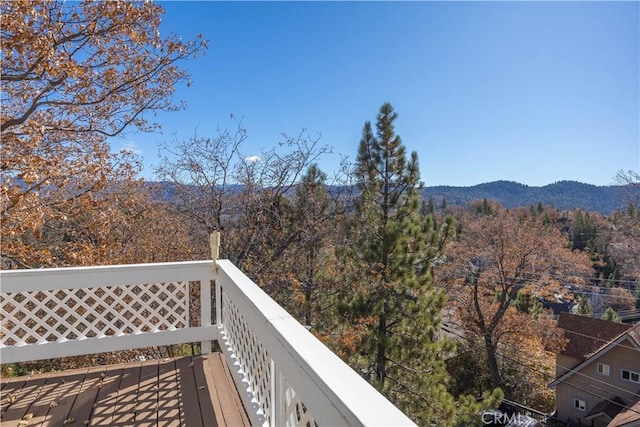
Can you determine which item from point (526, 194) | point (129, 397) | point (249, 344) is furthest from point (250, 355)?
point (526, 194)

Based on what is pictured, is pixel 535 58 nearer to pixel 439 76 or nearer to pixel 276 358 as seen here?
pixel 439 76

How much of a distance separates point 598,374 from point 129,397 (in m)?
12.3

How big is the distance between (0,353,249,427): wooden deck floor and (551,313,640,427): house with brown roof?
10.1 metres

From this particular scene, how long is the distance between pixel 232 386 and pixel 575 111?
14.9m

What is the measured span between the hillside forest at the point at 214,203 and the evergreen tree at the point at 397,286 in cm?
3

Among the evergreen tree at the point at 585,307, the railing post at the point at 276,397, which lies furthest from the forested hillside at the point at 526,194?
the railing post at the point at 276,397

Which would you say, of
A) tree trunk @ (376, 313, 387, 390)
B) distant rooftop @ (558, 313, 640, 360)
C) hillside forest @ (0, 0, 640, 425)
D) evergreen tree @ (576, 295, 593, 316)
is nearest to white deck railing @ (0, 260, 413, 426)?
hillside forest @ (0, 0, 640, 425)

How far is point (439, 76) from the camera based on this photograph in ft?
38.3

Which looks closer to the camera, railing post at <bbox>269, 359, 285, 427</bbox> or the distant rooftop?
railing post at <bbox>269, 359, 285, 427</bbox>

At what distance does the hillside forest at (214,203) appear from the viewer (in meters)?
4.45

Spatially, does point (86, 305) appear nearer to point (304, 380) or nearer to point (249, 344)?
point (249, 344)

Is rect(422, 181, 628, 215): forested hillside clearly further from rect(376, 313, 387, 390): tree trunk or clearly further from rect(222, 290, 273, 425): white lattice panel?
rect(222, 290, 273, 425): white lattice panel

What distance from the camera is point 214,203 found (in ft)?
23.9

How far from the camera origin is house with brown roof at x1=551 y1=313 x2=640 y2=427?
9.12 metres
